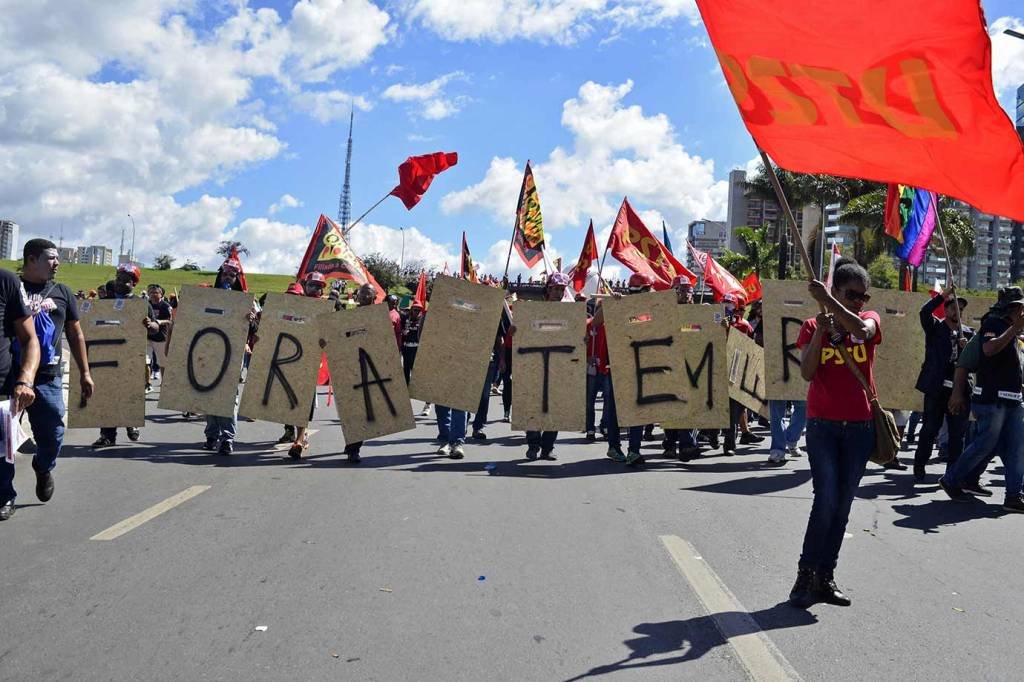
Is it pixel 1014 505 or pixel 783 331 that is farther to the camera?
pixel 783 331

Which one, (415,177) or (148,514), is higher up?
(415,177)

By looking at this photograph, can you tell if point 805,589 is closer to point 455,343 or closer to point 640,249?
point 455,343

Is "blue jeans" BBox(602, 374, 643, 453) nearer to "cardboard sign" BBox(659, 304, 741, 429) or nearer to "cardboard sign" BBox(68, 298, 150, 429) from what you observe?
"cardboard sign" BBox(659, 304, 741, 429)

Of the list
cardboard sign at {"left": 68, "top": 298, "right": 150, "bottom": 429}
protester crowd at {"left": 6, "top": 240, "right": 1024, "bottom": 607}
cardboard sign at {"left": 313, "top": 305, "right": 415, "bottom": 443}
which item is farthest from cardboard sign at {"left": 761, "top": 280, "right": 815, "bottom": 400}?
cardboard sign at {"left": 68, "top": 298, "right": 150, "bottom": 429}

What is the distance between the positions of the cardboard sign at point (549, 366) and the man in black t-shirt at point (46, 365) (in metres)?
4.76

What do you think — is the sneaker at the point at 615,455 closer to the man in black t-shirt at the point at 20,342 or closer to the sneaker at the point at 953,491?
the sneaker at the point at 953,491

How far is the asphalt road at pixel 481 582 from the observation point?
3.94 metres

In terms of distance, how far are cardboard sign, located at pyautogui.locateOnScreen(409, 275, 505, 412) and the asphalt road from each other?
1.48 m

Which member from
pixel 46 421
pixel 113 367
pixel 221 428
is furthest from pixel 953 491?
pixel 113 367

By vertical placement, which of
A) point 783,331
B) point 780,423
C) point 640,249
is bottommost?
point 780,423

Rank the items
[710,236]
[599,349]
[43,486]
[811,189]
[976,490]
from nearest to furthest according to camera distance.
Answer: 1. [43,486]
2. [976,490]
3. [599,349]
4. [811,189]
5. [710,236]

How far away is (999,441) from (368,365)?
639 cm

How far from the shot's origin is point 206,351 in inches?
408

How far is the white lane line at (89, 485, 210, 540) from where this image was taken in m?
6.04
